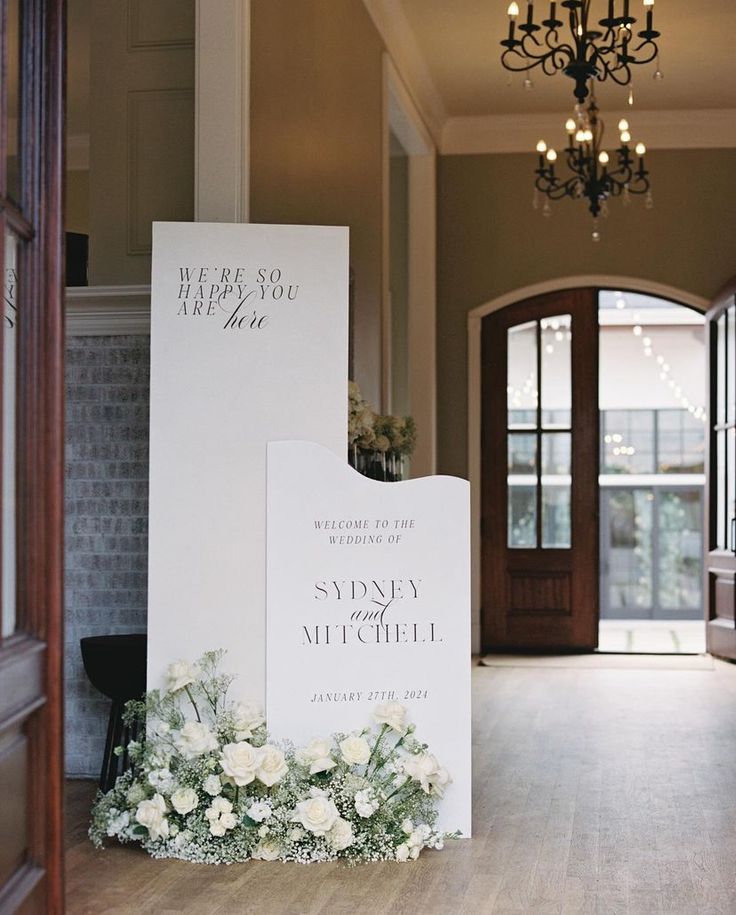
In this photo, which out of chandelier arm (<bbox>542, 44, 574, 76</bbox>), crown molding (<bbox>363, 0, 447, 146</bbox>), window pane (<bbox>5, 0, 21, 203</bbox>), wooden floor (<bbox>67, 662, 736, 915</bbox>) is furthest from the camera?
crown molding (<bbox>363, 0, 447, 146</bbox>)

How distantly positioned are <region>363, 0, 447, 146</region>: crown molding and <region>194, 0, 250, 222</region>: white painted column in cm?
199

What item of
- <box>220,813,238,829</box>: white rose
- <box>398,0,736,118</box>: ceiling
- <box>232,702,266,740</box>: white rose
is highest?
<box>398,0,736,118</box>: ceiling

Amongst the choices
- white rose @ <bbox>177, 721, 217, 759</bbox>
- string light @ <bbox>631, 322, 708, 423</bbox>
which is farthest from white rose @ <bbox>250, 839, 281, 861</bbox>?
string light @ <bbox>631, 322, 708, 423</bbox>

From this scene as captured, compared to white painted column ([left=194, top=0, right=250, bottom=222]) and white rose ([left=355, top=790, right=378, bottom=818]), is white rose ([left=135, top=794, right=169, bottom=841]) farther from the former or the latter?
white painted column ([left=194, top=0, right=250, bottom=222])

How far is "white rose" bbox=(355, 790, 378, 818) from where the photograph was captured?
134 inches

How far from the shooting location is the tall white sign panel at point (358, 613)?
3672 millimetres

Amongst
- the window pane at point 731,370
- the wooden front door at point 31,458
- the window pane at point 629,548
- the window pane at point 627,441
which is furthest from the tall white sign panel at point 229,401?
the window pane at point 627,441

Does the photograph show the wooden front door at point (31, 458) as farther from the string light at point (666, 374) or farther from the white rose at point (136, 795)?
the string light at point (666, 374)

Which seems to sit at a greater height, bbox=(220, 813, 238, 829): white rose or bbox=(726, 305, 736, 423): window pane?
bbox=(726, 305, 736, 423): window pane

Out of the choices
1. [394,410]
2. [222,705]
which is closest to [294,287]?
[222,705]

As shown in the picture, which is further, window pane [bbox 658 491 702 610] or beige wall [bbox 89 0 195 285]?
window pane [bbox 658 491 702 610]

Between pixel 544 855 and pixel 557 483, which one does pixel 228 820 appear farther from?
pixel 557 483

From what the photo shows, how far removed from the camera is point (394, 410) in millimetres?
8156

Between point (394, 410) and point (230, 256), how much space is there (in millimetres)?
4435
